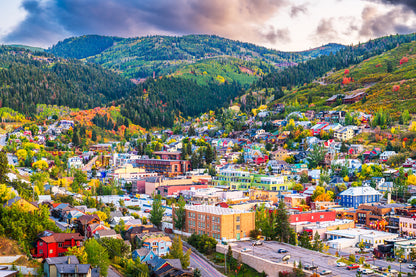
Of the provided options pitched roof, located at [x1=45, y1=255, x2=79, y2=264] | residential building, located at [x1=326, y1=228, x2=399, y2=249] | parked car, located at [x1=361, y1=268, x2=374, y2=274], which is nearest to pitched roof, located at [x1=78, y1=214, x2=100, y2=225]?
pitched roof, located at [x1=45, y1=255, x2=79, y2=264]

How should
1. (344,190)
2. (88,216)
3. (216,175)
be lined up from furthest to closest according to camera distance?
(216,175) → (344,190) → (88,216)

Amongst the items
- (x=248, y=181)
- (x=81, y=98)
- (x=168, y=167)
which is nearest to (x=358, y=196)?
(x=248, y=181)

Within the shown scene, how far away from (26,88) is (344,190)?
120218mm

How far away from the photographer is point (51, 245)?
138 feet

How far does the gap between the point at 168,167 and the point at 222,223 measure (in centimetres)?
4780

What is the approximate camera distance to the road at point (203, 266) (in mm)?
45834

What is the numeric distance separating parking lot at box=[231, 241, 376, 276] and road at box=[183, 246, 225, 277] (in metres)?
3.51

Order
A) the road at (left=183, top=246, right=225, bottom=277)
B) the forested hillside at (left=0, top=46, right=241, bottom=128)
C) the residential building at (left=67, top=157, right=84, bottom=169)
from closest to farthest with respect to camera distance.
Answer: the road at (left=183, top=246, right=225, bottom=277)
the residential building at (left=67, top=157, right=84, bottom=169)
the forested hillside at (left=0, top=46, right=241, bottom=128)

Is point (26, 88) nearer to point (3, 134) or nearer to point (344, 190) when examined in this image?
point (3, 134)

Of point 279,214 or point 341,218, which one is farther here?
point 341,218

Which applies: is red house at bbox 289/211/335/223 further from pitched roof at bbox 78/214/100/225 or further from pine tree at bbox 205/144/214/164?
pine tree at bbox 205/144/214/164

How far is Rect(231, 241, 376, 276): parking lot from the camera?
1747 inches

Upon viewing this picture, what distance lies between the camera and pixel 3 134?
398 feet

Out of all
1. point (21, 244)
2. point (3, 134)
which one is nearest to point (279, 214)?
point (21, 244)
